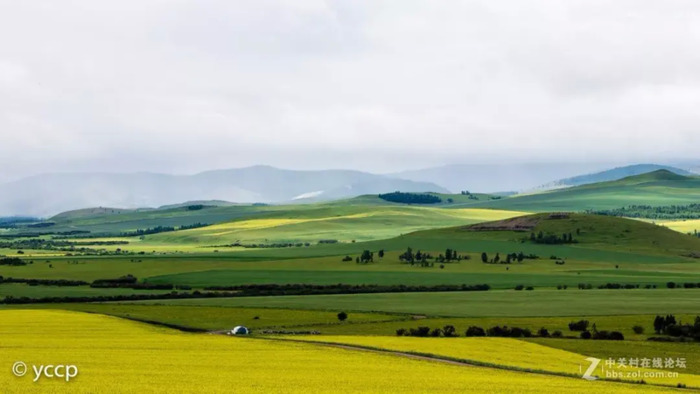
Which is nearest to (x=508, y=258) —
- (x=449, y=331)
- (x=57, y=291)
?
(x=57, y=291)

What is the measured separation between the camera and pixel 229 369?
48.4 metres

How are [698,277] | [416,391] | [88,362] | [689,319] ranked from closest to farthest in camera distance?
[416,391] < [88,362] < [689,319] < [698,277]

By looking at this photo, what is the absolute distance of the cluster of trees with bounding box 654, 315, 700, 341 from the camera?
74.5 metres

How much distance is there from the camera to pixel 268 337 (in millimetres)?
68750

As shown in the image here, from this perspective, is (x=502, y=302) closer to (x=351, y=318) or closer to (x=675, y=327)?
(x=351, y=318)

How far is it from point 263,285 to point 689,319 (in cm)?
6384

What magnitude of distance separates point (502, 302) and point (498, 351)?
40.3 metres

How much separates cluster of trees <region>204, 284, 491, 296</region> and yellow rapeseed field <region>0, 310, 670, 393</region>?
175ft

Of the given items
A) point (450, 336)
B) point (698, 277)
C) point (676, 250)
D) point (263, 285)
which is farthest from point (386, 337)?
point (676, 250)

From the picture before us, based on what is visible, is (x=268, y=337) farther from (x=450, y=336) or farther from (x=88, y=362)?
(x=88, y=362)

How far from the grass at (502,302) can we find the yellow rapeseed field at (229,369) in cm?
3361

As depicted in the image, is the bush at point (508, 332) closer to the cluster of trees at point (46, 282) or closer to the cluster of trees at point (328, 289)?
the cluster of trees at point (328, 289)

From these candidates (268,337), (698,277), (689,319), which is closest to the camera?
(268,337)

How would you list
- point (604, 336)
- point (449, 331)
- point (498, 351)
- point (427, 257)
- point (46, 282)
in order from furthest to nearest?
point (427, 257) < point (46, 282) < point (449, 331) < point (604, 336) < point (498, 351)
